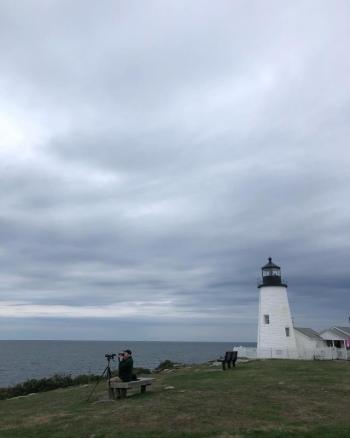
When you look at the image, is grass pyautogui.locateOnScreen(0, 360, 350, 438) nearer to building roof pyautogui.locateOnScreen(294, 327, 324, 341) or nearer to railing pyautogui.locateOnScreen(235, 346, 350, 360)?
railing pyautogui.locateOnScreen(235, 346, 350, 360)

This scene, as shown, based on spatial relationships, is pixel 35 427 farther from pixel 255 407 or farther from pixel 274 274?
pixel 274 274

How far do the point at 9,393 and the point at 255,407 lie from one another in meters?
15.4

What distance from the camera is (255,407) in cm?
1168

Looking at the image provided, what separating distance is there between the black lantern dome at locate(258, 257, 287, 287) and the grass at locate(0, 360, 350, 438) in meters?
17.1

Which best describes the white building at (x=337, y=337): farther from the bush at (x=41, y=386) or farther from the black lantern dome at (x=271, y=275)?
the bush at (x=41, y=386)

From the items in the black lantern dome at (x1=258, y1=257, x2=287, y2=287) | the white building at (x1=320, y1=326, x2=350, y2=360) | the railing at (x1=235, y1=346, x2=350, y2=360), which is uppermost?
the black lantern dome at (x1=258, y1=257, x2=287, y2=287)

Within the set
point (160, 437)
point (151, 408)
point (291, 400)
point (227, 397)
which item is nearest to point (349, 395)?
point (291, 400)

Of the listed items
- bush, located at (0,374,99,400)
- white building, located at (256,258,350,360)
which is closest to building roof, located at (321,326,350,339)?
white building, located at (256,258,350,360)

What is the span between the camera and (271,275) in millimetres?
34031

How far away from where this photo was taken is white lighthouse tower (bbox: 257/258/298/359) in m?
32.4

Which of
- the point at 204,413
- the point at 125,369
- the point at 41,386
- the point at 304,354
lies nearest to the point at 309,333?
the point at 304,354

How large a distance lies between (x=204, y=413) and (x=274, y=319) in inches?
907

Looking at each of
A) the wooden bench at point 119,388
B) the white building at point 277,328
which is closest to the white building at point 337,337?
the white building at point 277,328

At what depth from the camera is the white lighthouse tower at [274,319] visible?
3241cm
